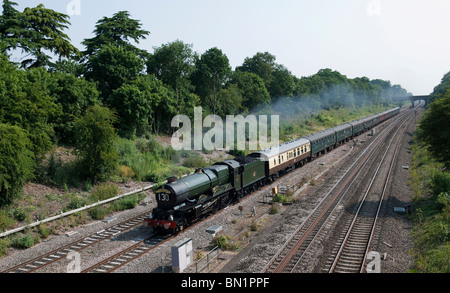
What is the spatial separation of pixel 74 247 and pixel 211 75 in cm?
3725

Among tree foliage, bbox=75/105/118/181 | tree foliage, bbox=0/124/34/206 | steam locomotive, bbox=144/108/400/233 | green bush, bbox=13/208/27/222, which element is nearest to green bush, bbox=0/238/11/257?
green bush, bbox=13/208/27/222

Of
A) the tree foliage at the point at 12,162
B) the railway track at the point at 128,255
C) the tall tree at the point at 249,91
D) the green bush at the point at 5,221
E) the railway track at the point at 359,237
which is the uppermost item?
the tall tree at the point at 249,91

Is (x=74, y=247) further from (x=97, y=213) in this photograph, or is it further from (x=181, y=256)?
(x=181, y=256)

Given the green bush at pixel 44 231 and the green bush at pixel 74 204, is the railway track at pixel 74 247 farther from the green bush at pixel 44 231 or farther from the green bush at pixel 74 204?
the green bush at pixel 74 204

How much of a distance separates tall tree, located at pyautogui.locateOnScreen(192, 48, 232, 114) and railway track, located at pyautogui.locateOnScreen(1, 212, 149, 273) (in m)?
31.1

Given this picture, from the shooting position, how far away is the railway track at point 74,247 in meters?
14.3

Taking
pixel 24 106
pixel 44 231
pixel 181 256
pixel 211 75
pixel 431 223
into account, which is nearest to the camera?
pixel 181 256

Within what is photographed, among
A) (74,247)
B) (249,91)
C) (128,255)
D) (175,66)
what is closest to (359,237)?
(128,255)

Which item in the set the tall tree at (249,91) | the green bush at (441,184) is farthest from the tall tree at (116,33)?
the green bush at (441,184)

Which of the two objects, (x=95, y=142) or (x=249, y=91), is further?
(x=249, y=91)

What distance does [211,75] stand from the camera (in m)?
49.8

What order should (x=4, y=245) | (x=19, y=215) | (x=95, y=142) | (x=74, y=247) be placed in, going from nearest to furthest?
(x=4, y=245), (x=74, y=247), (x=19, y=215), (x=95, y=142)

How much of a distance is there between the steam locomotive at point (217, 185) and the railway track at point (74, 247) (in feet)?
7.43

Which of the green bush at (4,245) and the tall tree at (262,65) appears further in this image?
the tall tree at (262,65)
